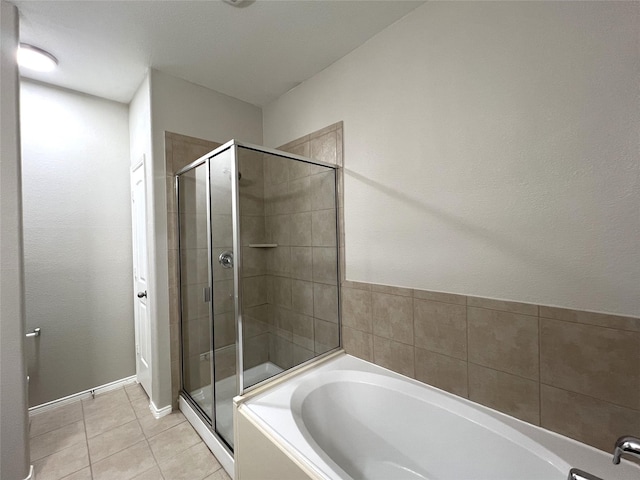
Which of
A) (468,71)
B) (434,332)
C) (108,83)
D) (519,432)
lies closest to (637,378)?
(519,432)

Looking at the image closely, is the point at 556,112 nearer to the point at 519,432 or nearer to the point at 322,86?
the point at 519,432

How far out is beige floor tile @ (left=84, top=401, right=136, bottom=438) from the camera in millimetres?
1849

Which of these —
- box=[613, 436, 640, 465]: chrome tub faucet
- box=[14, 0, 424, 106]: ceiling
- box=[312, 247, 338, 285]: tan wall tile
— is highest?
box=[14, 0, 424, 106]: ceiling

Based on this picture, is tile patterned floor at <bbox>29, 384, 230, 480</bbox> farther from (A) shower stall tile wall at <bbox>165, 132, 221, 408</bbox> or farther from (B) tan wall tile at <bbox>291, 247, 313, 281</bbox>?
(B) tan wall tile at <bbox>291, 247, 313, 281</bbox>

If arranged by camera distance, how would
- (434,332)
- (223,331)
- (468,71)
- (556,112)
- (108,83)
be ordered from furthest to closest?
A: (108,83) < (223,331) < (434,332) < (468,71) < (556,112)

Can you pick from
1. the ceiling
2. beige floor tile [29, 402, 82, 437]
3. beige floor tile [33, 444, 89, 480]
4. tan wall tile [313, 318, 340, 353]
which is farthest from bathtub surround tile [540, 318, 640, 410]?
beige floor tile [29, 402, 82, 437]

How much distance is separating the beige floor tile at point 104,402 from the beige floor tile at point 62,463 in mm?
394

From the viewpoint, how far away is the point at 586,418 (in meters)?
1.03

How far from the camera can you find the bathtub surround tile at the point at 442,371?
1.35m

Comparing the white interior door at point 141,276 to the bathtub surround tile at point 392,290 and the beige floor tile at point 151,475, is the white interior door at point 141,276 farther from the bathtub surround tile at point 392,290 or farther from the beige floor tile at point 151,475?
the bathtub surround tile at point 392,290

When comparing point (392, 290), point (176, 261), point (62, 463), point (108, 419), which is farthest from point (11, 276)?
point (392, 290)

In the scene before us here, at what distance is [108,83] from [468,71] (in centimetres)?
261

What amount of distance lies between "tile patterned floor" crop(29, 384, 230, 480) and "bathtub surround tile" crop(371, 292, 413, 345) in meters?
1.22

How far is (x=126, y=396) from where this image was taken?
2.24 meters
